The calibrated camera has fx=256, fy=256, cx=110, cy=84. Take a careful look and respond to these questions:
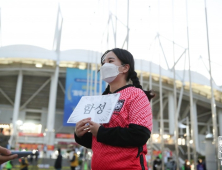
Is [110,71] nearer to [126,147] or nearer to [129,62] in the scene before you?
[129,62]

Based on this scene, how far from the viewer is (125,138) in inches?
53.7

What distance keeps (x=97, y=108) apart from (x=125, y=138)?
0.84 feet

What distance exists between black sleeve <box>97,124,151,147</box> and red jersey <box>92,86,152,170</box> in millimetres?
31

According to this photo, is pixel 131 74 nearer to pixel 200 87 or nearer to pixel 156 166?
pixel 156 166

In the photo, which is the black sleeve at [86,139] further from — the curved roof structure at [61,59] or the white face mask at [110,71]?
the curved roof structure at [61,59]

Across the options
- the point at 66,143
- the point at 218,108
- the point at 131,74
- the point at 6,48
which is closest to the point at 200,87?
the point at 218,108

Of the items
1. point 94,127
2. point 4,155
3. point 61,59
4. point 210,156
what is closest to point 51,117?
point 61,59

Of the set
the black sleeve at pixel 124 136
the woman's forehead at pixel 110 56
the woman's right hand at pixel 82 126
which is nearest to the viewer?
the black sleeve at pixel 124 136

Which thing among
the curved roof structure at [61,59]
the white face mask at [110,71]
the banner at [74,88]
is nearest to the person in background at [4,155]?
the white face mask at [110,71]

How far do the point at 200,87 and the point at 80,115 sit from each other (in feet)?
98.0

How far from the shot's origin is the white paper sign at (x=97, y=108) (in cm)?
143

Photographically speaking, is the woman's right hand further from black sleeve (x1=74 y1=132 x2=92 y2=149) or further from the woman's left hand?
black sleeve (x1=74 y1=132 x2=92 y2=149)

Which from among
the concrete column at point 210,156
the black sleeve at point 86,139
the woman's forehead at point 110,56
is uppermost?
the woman's forehead at point 110,56

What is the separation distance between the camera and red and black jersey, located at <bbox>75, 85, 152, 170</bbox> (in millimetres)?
1376
